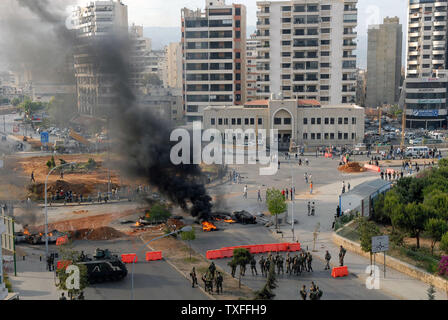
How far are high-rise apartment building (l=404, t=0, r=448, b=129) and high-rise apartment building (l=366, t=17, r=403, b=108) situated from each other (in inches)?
832

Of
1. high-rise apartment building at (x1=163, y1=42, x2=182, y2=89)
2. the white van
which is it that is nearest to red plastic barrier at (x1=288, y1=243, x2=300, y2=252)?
the white van

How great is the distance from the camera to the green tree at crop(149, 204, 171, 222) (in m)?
35.9

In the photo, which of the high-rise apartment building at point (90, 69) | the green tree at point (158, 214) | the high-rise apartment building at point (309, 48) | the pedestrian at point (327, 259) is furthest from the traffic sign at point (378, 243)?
the high-rise apartment building at point (309, 48)

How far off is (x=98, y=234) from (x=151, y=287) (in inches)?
384

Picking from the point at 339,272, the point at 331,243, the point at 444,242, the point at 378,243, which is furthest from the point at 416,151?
the point at 339,272

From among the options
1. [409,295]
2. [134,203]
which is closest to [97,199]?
[134,203]

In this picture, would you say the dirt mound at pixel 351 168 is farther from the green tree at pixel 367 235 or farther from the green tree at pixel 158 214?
the green tree at pixel 367 235

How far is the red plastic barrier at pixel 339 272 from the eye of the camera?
26.2 metres

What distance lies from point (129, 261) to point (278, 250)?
8.15m

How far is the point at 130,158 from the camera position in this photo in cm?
3925

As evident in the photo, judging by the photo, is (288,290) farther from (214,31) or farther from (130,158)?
(214,31)

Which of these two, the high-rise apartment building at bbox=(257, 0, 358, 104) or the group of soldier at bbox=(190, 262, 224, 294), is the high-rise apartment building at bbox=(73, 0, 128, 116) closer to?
the group of soldier at bbox=(190, 262, 224, 294)

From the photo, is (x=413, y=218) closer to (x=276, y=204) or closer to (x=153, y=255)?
(x=276, y=204)

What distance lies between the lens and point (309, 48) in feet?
275
